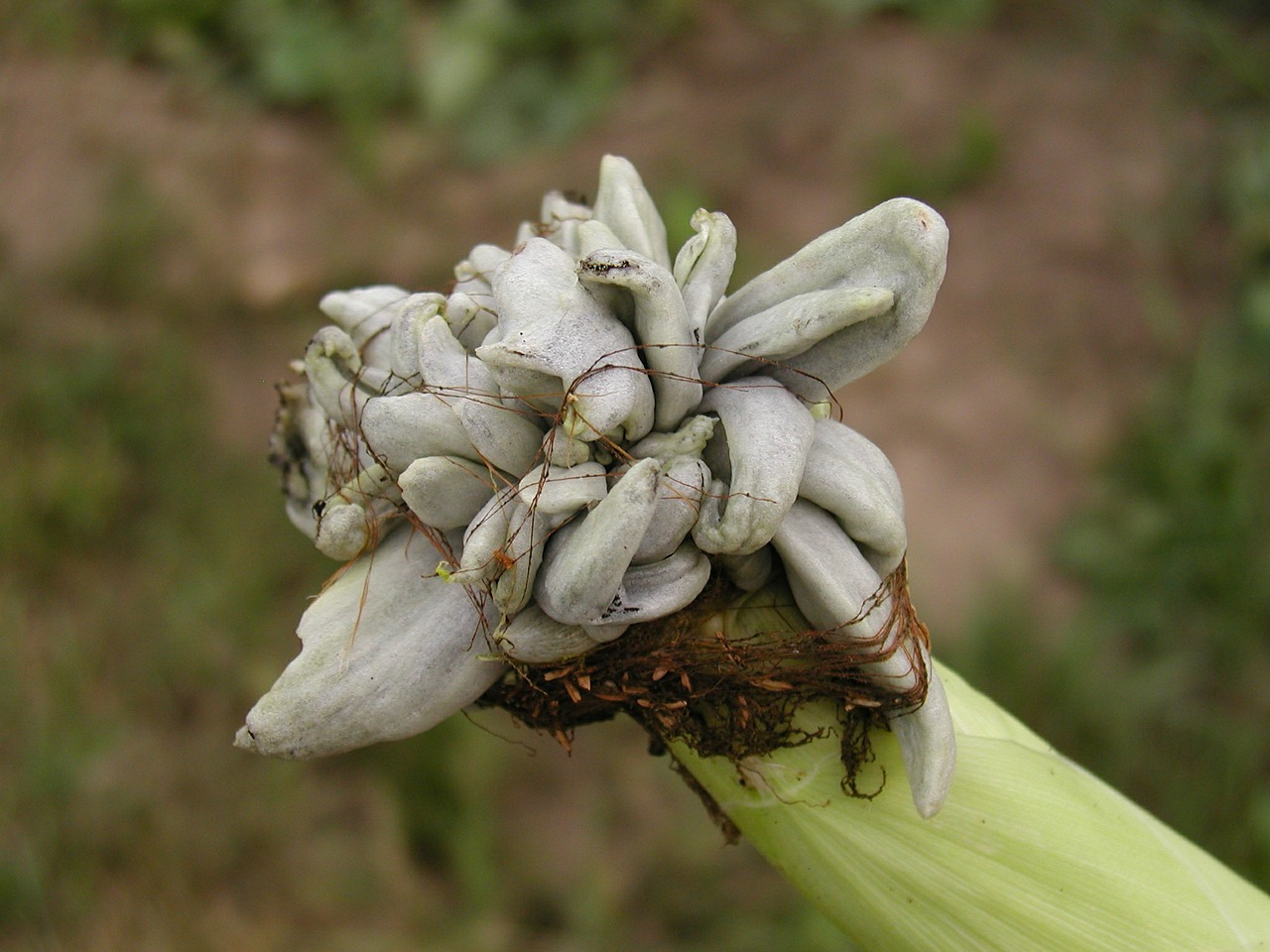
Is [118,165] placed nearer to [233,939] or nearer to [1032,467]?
[233,939]

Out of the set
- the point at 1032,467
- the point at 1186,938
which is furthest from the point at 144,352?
the point at 1186,938

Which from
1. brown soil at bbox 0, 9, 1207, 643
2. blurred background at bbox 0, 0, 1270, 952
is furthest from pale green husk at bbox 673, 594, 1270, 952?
brown soil at bbox 0, 9, 1207, 643

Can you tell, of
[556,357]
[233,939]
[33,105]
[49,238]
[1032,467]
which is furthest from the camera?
[33,105]

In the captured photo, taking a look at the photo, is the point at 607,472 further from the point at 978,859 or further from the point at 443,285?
the point at 443,285

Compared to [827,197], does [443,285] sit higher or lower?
higher

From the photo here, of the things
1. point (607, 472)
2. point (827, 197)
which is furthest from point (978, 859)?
point (827, 197)
